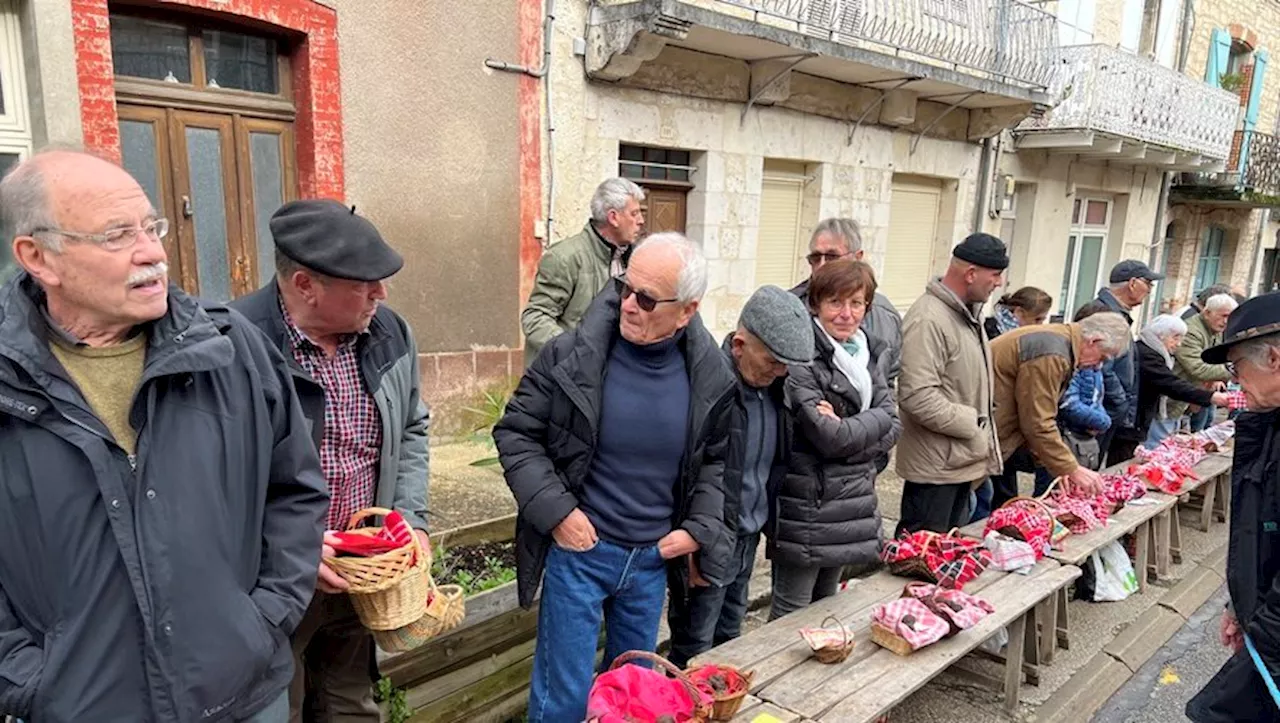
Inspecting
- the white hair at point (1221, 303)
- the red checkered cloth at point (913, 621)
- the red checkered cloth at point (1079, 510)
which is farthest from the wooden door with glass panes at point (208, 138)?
the white hair at point (1221, 303)

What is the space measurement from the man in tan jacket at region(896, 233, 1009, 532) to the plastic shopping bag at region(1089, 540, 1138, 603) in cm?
126

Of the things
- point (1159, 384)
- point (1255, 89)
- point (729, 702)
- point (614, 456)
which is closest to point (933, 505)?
point (729, 702)

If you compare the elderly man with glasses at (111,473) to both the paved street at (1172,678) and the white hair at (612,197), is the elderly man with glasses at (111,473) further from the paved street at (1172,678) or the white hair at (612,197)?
the paved street at (1172,678)

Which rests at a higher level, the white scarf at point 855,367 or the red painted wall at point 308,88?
the red painted wall at point 308,88

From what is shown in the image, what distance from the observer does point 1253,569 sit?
237 centimetres

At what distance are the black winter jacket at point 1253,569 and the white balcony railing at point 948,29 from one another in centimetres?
524

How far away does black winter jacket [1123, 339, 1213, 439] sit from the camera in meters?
5.68

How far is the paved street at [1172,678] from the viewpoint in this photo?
11.8 feet

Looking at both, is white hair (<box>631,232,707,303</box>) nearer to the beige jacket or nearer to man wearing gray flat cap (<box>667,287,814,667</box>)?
man wearing gray flat cap (<box>667,287,814,667</box>)

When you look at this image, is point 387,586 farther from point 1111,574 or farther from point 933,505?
point 1111,574

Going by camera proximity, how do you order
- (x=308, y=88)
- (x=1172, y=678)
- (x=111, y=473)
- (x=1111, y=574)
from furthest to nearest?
1. (x=308, y=88)
2. (x=1111, y=574)
3. (x=1172, y=678)
4. (x=111, y=473)

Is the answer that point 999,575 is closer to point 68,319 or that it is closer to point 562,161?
point 68,319

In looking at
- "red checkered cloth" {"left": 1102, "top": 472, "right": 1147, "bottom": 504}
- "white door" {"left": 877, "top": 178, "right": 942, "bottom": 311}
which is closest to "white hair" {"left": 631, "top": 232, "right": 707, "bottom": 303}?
"red checkered cloth" {"left": 1102, "top": 472, "right": 1147, "bottom": 504}

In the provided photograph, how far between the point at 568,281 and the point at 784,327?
1.33 metres
